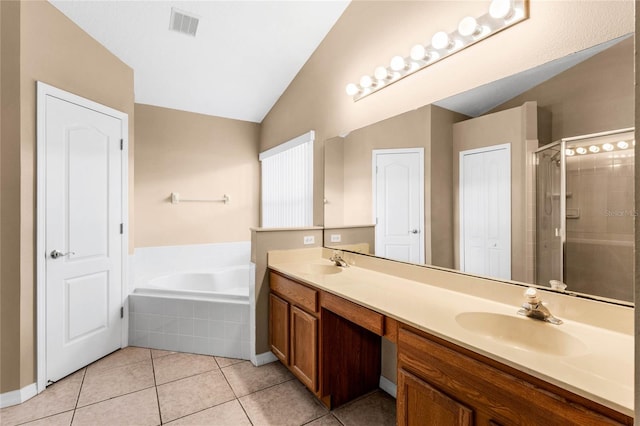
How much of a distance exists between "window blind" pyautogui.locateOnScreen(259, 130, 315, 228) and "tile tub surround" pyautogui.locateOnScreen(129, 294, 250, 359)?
1.12 metres

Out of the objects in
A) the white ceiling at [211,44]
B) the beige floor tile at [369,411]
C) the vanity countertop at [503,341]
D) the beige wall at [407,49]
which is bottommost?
the beige floor tile at [369,411]

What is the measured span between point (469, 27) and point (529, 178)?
0.83 metres

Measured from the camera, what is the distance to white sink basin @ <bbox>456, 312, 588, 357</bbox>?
1066 mm

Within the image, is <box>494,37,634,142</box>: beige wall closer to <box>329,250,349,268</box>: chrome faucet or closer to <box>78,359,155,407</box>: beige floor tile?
<box>329,250,349,268</box>: chrome faucet

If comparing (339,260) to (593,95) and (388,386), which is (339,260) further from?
(593,95)

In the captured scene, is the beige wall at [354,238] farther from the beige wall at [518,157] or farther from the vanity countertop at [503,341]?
the beige wall at [518,157]

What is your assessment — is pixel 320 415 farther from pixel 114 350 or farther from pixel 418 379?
pixel 114 350

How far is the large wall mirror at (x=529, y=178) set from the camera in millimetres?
1111

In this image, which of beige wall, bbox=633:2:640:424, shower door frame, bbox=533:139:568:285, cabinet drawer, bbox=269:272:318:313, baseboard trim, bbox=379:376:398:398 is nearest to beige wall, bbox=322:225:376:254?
cabinet drawer, bbox=269:272:318:313

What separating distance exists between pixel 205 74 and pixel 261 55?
2.16ft

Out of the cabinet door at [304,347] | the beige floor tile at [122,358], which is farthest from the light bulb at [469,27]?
the beige floor tile at [122,358]

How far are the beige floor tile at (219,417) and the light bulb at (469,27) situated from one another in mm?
2431

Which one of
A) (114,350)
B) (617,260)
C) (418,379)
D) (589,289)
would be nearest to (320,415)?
(418,379)

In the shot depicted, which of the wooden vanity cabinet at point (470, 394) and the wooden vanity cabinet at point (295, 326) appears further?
the wooden vanity cabinet at point (295, 326)
